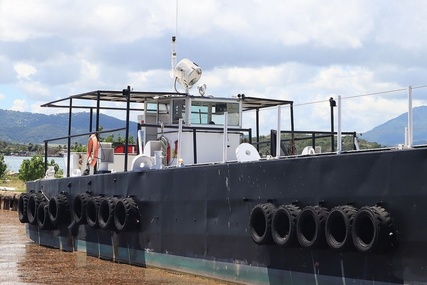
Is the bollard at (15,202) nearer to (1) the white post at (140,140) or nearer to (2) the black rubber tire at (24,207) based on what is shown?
(2) the black rubber tire at (24,207)

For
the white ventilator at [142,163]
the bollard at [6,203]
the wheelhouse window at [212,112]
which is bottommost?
the bollard at [6,203]

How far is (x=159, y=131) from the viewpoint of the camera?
17547mm

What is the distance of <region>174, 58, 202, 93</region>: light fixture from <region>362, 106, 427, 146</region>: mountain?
6.16 meters

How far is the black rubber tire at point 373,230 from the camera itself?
10227 millimetres

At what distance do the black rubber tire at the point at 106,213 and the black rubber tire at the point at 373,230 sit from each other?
655 cm

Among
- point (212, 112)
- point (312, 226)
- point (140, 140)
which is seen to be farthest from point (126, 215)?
point (312, 226)

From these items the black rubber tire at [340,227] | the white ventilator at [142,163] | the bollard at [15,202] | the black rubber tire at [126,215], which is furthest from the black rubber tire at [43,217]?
the bollard at [15,202]

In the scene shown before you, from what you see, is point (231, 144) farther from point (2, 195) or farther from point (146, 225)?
point (2, 195)

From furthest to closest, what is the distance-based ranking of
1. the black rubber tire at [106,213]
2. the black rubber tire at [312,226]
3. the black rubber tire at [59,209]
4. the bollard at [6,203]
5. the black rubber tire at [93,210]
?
1. the bollard at [6,203]
2. the black rubber tire at [59,209]
3. the black rubber tire at [93,210]
4. the black rubber tire at [106,213]
5. the black rubber tire at [312,226]

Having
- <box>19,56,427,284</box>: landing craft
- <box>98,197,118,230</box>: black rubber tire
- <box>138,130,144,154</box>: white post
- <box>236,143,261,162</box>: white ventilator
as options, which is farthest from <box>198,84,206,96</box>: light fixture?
<box>236,143,261,162</box>: white ventilator

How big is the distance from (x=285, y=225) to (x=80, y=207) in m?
7.03

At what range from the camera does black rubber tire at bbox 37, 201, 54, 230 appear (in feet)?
64.0

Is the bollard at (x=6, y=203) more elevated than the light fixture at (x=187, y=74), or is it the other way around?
the light fixture at (x=187, y=74)

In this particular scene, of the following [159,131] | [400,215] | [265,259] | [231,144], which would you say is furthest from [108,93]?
[400,215]
